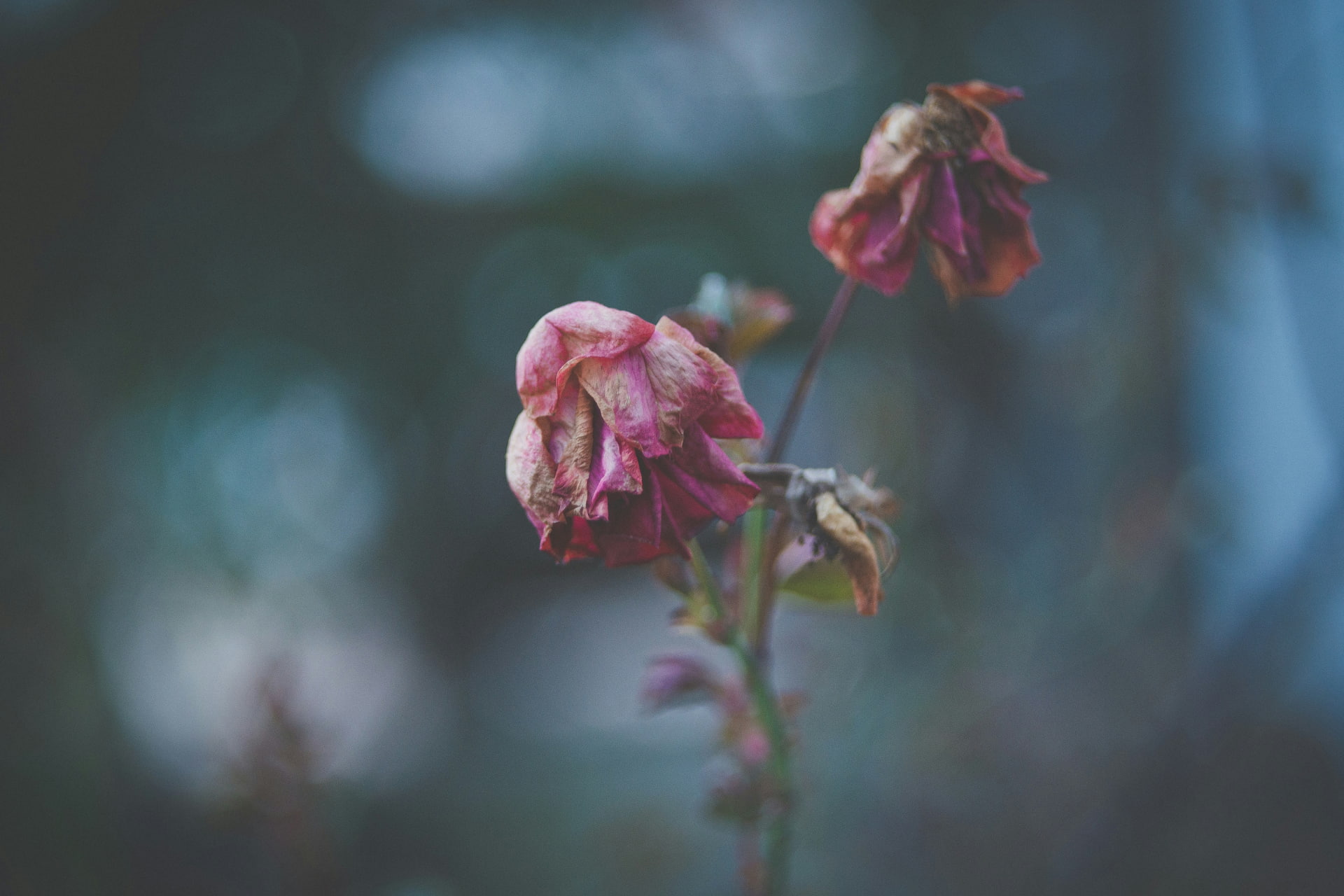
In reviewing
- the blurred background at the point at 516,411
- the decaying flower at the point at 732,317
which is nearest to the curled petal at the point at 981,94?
the decaying flower at the point at 732,317

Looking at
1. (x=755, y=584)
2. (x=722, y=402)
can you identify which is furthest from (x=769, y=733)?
(x=722, y=402)

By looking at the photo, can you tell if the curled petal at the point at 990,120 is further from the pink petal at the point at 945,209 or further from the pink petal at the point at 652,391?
the pink petal at the point at 652,391

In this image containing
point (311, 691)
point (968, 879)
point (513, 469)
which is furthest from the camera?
point (311, 691)

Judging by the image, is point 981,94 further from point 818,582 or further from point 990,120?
point 818,582

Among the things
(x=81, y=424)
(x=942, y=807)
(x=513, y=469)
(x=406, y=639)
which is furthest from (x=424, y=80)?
(x=942, y=807)

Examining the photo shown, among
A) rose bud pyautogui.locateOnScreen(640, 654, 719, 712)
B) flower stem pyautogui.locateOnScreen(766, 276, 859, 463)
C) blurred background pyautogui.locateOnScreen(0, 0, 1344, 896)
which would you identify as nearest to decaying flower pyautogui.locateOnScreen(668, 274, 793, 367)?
flower stem pyautogui.locateOnScreen(766, 276, 859, 463)

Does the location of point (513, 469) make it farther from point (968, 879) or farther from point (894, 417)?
point (968, 879)

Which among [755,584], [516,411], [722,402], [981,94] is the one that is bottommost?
[516,411]
